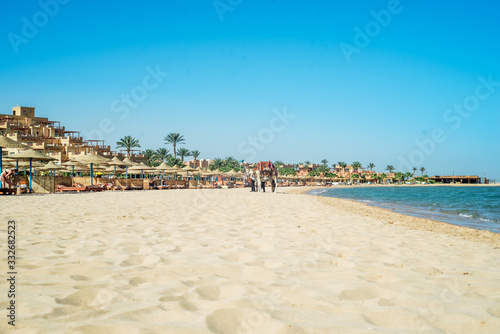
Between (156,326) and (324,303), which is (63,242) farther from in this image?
(324,303)

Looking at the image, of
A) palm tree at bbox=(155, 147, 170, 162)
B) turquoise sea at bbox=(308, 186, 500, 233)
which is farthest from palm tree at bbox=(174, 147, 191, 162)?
turquoise sea at bbox=(308, 186, 500, 233)

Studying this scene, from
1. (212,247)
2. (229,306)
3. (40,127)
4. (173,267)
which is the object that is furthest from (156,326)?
(40,127)

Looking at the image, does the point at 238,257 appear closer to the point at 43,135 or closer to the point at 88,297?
the point at 88,297

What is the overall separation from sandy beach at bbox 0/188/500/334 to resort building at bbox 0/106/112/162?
5367cm

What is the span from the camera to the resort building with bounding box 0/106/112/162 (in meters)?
55.7

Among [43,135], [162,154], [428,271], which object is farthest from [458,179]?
[428,271]

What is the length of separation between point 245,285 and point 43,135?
73600 millimetres

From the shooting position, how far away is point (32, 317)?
6.82 feet

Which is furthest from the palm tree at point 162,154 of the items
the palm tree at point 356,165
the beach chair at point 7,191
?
the palm tree at point 356,165

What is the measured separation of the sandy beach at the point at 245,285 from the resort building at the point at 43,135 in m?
53.7

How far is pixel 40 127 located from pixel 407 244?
244 ft

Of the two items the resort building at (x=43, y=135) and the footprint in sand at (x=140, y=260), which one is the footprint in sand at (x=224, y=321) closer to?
the footprint in sand at (x=140, y=260)

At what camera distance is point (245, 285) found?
2.88 metres

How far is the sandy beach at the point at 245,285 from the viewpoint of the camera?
2.13m
